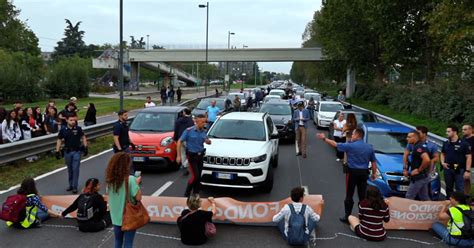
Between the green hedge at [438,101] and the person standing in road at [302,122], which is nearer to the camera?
the person standing in road at [302,122]

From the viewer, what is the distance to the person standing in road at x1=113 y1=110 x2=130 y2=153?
9250 millimetres

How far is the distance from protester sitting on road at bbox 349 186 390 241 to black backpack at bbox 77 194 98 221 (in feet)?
13.7

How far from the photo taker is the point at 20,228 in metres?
6.64

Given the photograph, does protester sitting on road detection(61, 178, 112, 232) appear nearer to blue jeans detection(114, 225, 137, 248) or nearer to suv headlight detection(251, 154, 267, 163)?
→ blue jeans detection(114, 225, 137, 248)

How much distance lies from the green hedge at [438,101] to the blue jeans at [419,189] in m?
11.6

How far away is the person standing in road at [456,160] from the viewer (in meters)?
7.78

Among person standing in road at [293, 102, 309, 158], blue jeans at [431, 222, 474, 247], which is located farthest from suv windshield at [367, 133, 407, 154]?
person standing in road at [293, 102, 309, 158]

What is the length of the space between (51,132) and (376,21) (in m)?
22.9

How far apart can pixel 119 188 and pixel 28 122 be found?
9329 millimetres

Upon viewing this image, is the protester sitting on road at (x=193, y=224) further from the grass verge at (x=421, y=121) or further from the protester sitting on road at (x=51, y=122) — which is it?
the grass verge at (x=421, y=121)

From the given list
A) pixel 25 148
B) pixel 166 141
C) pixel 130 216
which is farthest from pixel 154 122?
pixel 130 216

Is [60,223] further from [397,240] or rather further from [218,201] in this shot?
[397,240]

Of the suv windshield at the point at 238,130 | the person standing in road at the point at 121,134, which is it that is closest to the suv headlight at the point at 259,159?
the suv windshield at the point at 238,130

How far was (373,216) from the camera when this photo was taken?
6.30 m
